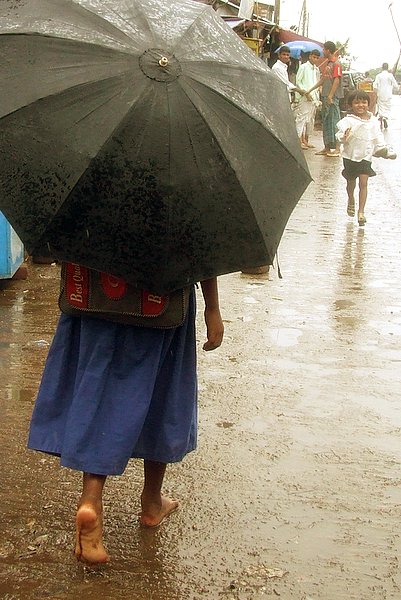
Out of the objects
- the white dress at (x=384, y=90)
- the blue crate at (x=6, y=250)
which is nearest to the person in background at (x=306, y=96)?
the white dress at (x=384, y=90)

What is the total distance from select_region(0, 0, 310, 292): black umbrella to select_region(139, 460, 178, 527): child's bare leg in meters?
0.77

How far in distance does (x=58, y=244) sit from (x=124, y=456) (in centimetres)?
73

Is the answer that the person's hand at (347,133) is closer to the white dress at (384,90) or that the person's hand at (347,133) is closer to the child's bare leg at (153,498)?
the child's bare leg at (153,498)

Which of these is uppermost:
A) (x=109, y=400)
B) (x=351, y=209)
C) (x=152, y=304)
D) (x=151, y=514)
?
(x=152, y=304)

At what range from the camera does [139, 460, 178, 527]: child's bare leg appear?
3.13m

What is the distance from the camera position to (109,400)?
9.35ft

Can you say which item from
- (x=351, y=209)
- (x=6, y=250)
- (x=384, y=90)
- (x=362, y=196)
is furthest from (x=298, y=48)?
(x=6, y=250)

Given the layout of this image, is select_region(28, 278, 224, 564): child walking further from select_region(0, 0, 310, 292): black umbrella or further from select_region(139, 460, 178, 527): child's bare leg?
select_region(0, 0, 310, 292): black umbrella

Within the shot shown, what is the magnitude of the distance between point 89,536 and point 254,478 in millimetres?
1047

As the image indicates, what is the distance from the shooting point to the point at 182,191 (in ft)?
8.43

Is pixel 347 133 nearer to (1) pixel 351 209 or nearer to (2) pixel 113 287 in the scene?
(1) pixel 351 209

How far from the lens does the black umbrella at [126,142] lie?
2.52 meters

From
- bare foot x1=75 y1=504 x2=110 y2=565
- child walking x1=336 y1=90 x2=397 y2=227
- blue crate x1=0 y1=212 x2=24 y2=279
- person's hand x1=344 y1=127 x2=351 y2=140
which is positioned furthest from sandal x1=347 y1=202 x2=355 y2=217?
bare foot x1=75 y1=504 x2=110 y2=565

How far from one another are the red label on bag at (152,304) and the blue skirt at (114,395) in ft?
0.28
